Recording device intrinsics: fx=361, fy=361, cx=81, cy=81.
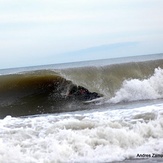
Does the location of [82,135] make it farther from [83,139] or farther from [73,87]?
[73,87]

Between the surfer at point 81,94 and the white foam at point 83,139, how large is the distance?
6.11 metres

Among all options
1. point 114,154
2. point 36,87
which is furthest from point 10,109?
point 114,154

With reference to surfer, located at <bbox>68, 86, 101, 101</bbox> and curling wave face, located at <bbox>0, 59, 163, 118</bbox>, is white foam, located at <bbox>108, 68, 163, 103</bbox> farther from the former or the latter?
surfer, located at <bbox>68, 86, 101, 101</bbox>

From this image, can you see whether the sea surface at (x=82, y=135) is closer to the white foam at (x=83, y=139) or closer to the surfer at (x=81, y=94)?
the white foam at (x=83, y=139)

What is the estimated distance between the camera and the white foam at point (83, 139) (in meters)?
6.16

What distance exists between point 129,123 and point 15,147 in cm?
245

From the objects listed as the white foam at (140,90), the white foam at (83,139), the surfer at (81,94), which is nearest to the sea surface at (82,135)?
the white foam at (83,139)

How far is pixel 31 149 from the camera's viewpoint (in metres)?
6.44

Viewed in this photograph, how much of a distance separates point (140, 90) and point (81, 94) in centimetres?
237

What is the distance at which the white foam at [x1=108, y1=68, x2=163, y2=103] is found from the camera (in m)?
14.0

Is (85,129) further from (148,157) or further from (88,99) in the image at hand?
(88,99)

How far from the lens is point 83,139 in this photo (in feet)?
22.0

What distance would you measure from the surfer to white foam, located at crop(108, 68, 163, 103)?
0.90m

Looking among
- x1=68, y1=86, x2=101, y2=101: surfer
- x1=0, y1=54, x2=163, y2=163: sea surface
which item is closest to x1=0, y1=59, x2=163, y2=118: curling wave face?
x1=68, y1=86, x2=101, y2=101: surfer
